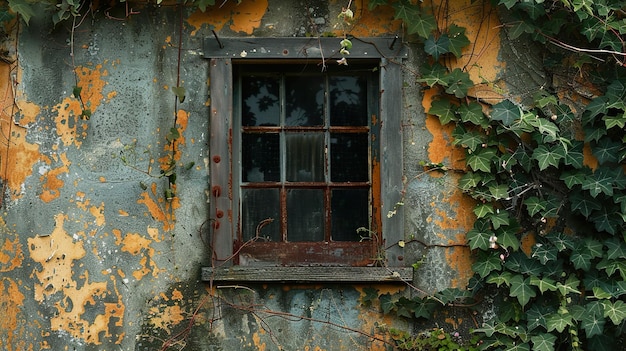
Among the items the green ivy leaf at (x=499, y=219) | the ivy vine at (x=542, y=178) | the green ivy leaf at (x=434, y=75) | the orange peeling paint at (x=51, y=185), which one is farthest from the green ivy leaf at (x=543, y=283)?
the orange peeling paint at (x=51, y=185)

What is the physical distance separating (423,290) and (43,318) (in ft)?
7.49

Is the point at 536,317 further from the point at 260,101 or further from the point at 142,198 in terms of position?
the point at 142,198

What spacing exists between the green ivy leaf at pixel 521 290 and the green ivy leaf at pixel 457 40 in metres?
1.39

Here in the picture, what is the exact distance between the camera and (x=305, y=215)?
5.33 meters

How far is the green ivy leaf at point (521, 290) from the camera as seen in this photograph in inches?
194

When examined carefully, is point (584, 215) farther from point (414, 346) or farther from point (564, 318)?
point (414, 346)

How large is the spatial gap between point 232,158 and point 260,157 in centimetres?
21

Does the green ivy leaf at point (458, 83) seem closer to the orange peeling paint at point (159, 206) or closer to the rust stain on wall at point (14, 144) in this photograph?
the orange peeling paint at point (159, 206)

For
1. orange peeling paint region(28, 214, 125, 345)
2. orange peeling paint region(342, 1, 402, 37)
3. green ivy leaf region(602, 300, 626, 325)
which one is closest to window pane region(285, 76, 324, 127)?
orange peeling paint region(342, 1, 402, 37)

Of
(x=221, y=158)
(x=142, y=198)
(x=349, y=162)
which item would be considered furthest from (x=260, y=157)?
(x=142, y=198)

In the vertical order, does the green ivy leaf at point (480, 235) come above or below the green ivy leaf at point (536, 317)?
above

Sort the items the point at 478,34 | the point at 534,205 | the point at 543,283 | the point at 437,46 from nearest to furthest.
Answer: the point at 543,283, the point at 534,205, the point at 437,46, the point at 478,34

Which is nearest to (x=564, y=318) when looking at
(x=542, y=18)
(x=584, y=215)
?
(x=584, y=215)

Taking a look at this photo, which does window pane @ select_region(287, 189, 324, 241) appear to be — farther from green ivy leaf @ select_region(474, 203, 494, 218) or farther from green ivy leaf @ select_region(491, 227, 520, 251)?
green ivy leaf @ select_region(491, 227, 520, 251)
